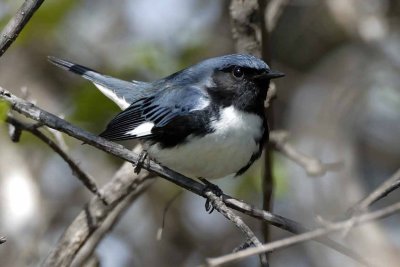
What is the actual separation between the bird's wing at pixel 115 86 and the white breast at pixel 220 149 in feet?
2.23

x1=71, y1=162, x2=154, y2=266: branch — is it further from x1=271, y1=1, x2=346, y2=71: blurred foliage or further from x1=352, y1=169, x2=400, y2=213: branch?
x1=271, y1=1, x2=346, y2=71: blurred foliage

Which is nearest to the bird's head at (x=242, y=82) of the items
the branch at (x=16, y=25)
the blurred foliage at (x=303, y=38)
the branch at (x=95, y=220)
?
the branch at (x=95, y=220)

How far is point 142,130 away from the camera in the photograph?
A: 12.4 feet

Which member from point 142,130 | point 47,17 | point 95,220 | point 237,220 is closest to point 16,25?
point 237,220

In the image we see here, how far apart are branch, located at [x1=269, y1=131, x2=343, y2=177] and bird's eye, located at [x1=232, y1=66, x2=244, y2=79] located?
1.61ft

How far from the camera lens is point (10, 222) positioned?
15.1 ft

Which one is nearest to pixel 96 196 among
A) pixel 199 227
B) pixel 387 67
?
pixel 199 227

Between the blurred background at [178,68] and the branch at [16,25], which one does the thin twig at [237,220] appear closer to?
the branch at [16,25]

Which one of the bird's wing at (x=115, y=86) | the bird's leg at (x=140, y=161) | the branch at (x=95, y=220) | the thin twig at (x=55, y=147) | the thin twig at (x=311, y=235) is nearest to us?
the thin twig at (x=311, y=235)

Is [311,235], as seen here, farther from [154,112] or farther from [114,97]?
[114,97]

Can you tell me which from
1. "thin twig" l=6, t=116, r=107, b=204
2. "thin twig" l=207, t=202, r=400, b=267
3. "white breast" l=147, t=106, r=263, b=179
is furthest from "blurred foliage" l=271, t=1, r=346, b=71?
"thin twig" l=207, t=202, r=400, b=267

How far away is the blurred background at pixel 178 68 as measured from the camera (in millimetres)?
4602

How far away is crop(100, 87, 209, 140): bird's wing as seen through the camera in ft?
12.0

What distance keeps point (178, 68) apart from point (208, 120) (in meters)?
1.39
